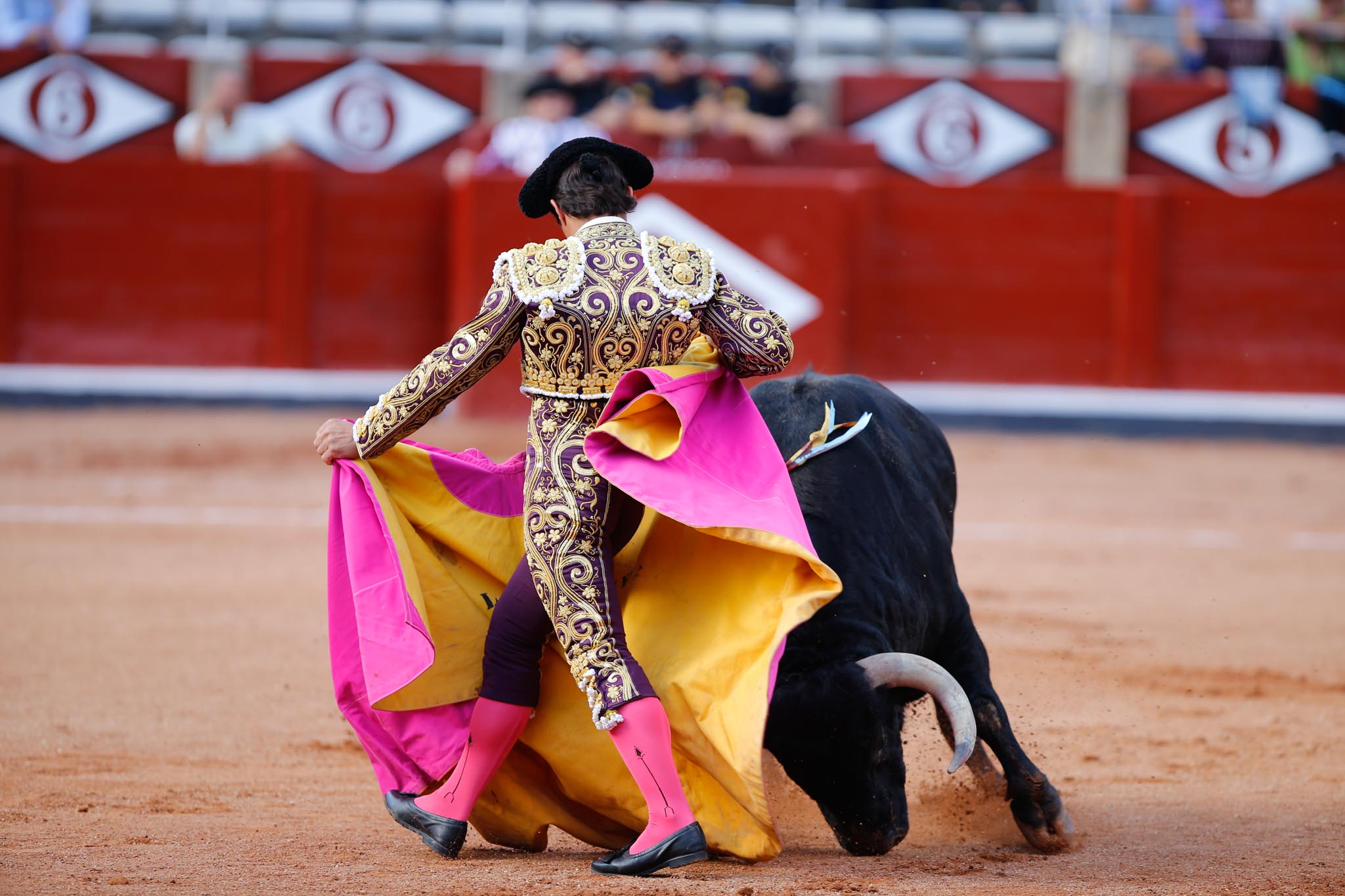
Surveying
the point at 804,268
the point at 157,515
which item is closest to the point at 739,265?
the point at 804,268

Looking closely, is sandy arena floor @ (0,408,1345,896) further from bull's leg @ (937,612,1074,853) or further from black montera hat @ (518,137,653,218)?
black montera hat @ (518,137,653,218)

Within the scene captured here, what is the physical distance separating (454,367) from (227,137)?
→ 7075 mm

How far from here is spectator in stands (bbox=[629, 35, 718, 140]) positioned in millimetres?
8930

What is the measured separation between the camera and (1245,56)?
10.0 metres

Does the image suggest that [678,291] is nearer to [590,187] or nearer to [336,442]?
[590,187]

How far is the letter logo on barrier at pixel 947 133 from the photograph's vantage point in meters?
9.96

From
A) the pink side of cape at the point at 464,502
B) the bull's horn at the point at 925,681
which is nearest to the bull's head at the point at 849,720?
the bull's horn at the point at 925,681

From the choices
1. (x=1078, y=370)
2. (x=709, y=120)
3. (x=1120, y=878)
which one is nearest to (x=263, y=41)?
(x=709, y=120)

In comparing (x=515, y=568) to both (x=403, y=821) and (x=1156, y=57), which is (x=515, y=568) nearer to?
(x=403, y=821)

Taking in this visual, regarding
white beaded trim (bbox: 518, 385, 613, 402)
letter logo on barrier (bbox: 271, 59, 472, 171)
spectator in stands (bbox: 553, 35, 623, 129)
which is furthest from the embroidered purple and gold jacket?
letter logo on barrier (bbox: 271, 59, 472, 171)

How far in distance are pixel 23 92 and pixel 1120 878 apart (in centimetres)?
875

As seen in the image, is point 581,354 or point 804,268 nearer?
point 581,354

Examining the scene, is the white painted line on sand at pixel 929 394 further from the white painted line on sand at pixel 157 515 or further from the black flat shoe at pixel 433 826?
the black flat shoe at pixel 433 826

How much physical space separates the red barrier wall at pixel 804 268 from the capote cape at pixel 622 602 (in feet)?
19.2
